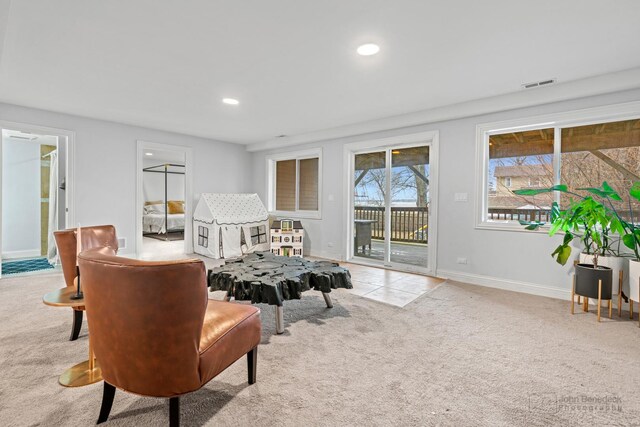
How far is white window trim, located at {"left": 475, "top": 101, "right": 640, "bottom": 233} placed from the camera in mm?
3250

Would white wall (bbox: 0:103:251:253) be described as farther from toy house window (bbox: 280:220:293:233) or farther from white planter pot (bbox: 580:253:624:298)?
white planter pot (bbox: 580:253:624:298)

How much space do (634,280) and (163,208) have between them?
1001 cm

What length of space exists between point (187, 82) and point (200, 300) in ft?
9.43

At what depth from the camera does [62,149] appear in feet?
16.6

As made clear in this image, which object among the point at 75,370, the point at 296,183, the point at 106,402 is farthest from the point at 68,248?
the point at 296,183

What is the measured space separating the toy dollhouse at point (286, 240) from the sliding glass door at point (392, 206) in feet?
3.31

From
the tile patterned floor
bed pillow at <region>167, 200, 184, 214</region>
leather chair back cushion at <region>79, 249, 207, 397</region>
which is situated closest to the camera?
leather chair back cushion at <region>79, 249, 207, 397</region>

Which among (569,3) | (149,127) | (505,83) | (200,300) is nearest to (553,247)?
(505,83)

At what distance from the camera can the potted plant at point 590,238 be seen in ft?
9.47

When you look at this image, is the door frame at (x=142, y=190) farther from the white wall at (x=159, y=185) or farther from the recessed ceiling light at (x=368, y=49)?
the recessed ceiling light at (x=368, y=49)

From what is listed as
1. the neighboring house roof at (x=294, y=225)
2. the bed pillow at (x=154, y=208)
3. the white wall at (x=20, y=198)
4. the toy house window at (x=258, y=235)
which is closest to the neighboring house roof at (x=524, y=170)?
the neighboring house roof at (x=294, y=225)

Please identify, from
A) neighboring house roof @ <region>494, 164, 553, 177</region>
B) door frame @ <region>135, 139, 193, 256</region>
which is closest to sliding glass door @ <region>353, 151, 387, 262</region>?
neighboring house roof @ <region>494, 164, 553, 177</region>

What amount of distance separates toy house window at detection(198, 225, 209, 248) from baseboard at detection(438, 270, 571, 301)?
4079mm

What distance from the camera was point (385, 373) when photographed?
1.98 meters
